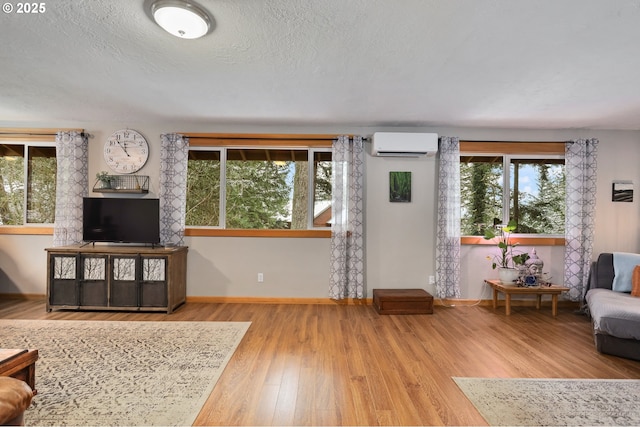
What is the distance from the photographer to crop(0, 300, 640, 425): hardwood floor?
2.00m

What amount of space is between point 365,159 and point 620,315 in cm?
310

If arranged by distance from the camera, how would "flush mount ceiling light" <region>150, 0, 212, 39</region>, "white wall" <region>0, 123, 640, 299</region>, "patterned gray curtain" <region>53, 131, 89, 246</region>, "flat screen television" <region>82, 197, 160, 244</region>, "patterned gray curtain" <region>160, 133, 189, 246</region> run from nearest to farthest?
"flush mount ceiling light" <region>150, 0, 212, 39</region> < "flat screen television" <region>82, 197, 160, 244</region> < "patterned gray curtain" <region>53, 131, 89, 246</region> < "patterned gray curtain" <region>160, 133, 189, 246</region> < "white wall" <region>0, 123, 640, 299</region>

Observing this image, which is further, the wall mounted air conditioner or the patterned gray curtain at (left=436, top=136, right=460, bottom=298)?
the patterned gray curtain at (left=436, top=136, right=460, bottom=298)

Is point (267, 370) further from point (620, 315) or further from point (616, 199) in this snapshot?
point (616, 199)

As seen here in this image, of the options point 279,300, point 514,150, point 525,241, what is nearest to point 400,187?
point 514,150

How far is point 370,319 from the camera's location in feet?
12.5

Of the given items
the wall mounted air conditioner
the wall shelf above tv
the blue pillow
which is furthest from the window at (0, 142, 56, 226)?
the blue pillow

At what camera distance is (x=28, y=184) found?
457cm

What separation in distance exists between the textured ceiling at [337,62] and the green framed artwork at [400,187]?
0.79 meters

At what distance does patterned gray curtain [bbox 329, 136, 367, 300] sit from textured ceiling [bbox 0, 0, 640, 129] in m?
0.56

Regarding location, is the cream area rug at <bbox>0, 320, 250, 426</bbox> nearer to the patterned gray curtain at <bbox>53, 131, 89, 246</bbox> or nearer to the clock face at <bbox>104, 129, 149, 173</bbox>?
the patterned gray curtain at <bbox>53, 131, 89, 246</bbox>

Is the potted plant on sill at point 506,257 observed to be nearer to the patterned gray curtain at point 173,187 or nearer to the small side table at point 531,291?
the small side table at point 531,291

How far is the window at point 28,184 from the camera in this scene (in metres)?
4.56

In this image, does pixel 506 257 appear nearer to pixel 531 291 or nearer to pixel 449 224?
pixel 531 291
